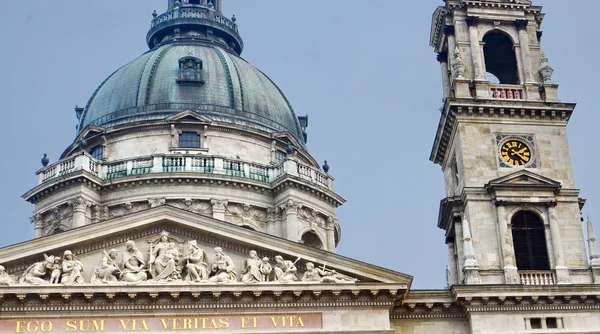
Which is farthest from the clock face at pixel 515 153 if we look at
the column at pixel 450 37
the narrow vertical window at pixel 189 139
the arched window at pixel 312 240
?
the narrow vertical window at pixel 189 139

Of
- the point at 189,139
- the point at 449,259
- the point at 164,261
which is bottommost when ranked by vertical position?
the point at 164,261

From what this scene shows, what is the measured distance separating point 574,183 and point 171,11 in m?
33.3

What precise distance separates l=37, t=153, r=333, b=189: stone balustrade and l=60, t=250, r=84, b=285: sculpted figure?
1868cm

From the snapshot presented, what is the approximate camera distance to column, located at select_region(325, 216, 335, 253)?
189 ft

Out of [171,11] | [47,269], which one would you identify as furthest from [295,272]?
[171,11]

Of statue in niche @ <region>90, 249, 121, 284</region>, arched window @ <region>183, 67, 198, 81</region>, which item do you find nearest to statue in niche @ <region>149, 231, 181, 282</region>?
statue in niche @ <region>90, 249, 121, 284</region>

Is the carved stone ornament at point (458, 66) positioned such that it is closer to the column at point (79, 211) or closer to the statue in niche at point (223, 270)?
the statue in niche at point (223, 270)

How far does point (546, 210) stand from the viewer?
4109cm

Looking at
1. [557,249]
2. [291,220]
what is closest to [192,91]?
[291,220]

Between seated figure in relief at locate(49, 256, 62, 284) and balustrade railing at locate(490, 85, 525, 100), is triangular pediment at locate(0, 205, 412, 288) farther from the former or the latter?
balustrade railing at locate(490, 85, 525, 100)

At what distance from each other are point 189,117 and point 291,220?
789 centimetres

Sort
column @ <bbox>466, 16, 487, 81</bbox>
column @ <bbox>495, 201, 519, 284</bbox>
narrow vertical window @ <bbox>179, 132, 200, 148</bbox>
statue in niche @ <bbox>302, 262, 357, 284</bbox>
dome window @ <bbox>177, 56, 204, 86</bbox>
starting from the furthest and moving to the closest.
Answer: dome window @ <bbox>177, 56, 204, 86</bbox>
narrow vertical window @ <bbox>179, 132, 200, 148</bbox>
column @ <bbox>466, 16, 487, 81</bbox>
column @ <bbox>495, 201, 519, 284</bbox>
statue in niche @ <bbox>302, 262, 357, 284</bbox>

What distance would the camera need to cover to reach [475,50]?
44.4 m

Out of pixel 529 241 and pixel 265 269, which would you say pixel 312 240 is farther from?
pixel 265 269
